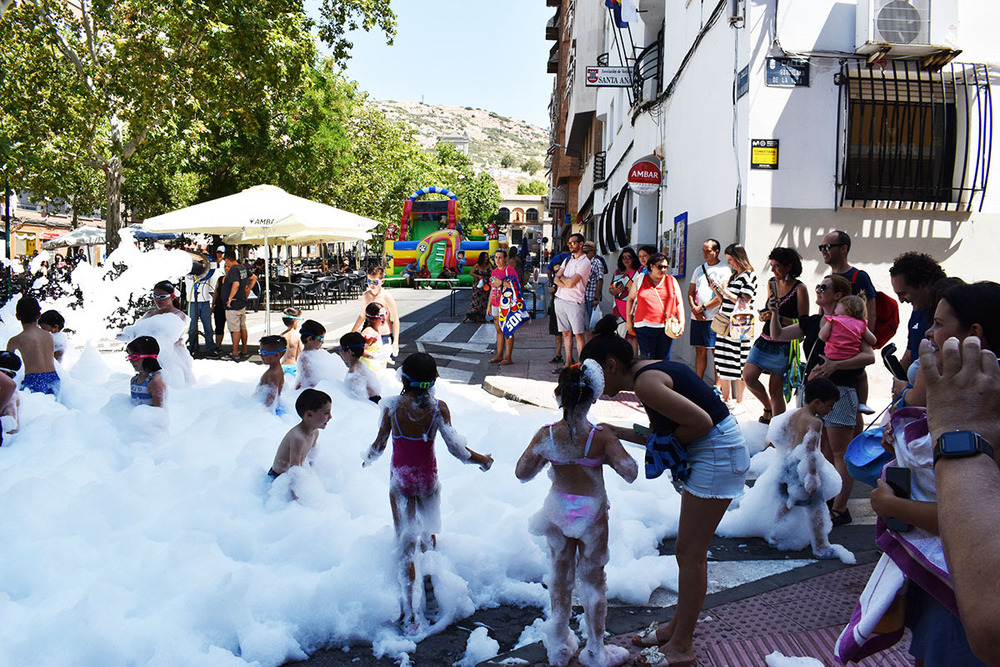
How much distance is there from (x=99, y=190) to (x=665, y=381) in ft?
120

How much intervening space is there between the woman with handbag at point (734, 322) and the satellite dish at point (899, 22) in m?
2.84

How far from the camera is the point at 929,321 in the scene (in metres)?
4.55

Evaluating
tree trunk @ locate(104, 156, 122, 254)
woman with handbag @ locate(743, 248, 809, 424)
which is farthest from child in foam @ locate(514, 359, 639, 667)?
tree trunk @ locate(104, 156, 122, 254)

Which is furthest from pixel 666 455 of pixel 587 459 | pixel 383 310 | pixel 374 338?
pixel 383 310

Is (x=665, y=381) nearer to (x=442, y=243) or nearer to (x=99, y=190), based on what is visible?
(x=442, y=243)

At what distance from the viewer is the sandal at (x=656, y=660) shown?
3.37 m

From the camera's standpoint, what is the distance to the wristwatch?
157cm

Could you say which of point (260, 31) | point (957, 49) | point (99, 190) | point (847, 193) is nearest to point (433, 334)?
point (260, 31)

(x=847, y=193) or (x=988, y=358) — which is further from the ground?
(x=847, y=193)

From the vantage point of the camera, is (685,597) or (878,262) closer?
(685,597)

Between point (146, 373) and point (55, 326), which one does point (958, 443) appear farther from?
point (55, 326)

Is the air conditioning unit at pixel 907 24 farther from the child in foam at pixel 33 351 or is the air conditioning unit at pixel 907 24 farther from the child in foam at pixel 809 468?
the child in foam at pixel 33 351

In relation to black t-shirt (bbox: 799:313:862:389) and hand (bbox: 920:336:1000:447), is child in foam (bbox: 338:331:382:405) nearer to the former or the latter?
black t-shirt (bbox: 799:313:862:389)

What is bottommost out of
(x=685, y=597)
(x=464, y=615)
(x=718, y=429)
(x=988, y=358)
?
(x=464, y=615)
